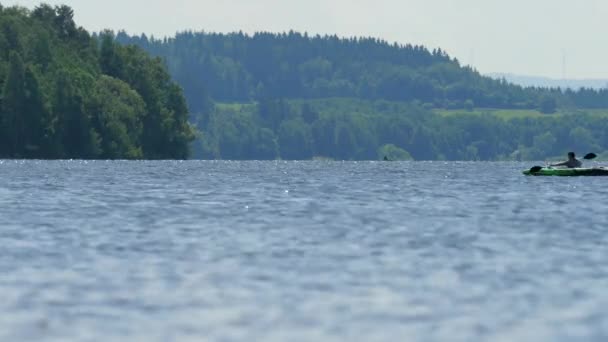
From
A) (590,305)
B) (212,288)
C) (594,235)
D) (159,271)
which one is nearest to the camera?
(590,305)

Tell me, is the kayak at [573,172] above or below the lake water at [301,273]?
below

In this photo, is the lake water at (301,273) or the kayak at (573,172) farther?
the kayak at (573,172)

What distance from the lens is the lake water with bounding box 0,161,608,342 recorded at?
33.4 meters

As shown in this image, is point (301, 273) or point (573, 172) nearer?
point (301, 273)

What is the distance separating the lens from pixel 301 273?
4409 centimetres

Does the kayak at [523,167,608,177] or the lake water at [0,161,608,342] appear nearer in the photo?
the lake water at [0,161,608,342]

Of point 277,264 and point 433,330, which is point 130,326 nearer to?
point 433,330

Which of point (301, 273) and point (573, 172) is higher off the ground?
point (301, 273)

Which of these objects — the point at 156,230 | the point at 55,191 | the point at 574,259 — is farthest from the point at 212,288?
the point at 55,191

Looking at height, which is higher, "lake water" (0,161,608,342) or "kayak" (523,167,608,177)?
"lake water" (0,161,608,342)

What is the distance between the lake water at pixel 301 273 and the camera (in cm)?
3344

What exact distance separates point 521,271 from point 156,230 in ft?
67.5

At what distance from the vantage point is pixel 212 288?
40.0 metres

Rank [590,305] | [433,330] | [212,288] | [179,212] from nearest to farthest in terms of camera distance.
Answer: [433,330] → [590,305] → [212,288] → [179,212]
